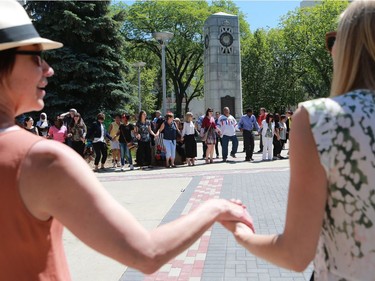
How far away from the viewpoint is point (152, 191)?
965 cm

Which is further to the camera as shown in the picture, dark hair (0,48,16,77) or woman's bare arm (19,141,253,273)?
dark hair (0,48,16,77)

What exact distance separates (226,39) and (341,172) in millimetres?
25763

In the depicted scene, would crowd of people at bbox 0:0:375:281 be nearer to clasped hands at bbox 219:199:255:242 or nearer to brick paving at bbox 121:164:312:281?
clasped hands at bbox 219:199:255:242

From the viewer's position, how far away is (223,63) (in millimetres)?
26359

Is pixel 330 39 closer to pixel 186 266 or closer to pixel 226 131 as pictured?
pixel 186 266

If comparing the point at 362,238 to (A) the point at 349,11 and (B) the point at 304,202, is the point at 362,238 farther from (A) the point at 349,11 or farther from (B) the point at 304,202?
(A) the point at 349,11

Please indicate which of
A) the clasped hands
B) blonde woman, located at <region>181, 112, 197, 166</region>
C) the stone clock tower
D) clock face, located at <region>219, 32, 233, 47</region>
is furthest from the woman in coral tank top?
clock face, located at <region>219, 32, 233, 47</region>

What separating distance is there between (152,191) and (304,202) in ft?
27.7

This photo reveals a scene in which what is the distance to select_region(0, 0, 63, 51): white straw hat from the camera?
131 centimetres

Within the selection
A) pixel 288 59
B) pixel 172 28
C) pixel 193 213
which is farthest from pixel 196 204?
pixel 288 59

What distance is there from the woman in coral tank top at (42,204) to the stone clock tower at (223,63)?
2475 centimetres

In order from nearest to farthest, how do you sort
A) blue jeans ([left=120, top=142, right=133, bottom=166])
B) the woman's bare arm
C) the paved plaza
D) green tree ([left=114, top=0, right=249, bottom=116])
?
the woman's bare arm, the paved plaza, blue jeans ([left=120, top=142, right=133, bottom=166]), green tree ([left=114, top=0, right=249, bottom=116])

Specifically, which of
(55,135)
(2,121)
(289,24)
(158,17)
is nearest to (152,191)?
(55,135)

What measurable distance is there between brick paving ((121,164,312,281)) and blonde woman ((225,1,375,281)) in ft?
10.3
